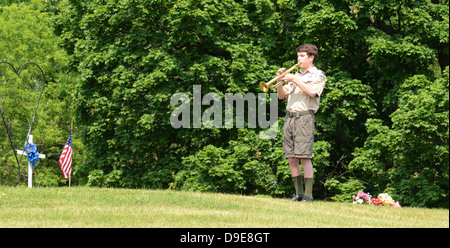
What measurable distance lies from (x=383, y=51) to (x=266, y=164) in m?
4.40

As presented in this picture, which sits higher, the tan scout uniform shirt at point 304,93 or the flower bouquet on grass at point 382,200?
the tan scout uniform shirt at point 304,93

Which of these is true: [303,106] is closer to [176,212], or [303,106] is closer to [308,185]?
[308,185]

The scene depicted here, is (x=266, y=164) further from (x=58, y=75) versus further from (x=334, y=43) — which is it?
(x=58, y=75)

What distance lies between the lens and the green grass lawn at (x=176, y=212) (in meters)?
8.06

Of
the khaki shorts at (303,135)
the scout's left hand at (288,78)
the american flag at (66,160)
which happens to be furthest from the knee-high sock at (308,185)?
the american flag at (66,160)

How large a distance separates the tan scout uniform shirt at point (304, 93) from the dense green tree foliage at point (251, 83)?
17.9 ft

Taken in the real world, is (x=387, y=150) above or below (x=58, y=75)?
below

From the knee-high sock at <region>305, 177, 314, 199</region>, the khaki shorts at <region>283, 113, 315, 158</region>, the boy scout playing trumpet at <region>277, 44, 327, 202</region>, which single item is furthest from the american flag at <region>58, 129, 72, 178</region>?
the khaki shorts at <region>283, 113, 315, 158</region>

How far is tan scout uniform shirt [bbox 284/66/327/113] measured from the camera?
9812 mm

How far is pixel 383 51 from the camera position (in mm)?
16406

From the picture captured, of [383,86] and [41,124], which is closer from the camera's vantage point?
[383,86]

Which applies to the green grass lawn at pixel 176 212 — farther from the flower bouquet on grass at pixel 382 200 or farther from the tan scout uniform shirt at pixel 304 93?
the tan scout uniform shirt at pixel 304 93
